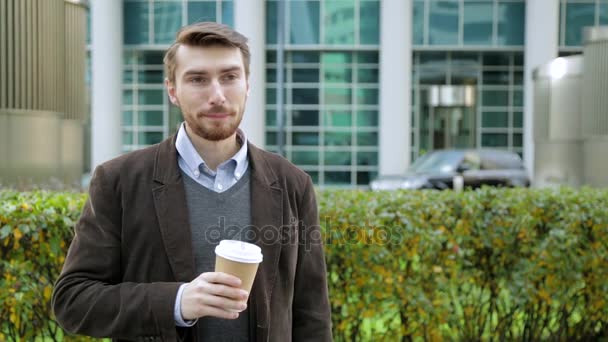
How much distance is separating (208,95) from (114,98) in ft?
85.1

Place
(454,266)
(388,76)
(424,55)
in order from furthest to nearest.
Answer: (424,55), (388,76), (454,266)

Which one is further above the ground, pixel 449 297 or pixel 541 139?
pixel 541 139

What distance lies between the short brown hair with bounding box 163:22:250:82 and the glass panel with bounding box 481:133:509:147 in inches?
1068

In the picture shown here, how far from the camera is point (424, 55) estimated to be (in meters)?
27.7

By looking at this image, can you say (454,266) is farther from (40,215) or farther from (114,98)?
(114,98)

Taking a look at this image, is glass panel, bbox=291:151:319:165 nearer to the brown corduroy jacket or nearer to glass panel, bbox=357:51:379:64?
glass panel, bbox=357:51:379:64

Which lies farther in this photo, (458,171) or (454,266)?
(458,171)

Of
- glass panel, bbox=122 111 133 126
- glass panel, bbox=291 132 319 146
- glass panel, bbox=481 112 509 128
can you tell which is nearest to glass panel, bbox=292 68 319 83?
glass panel, bbox=291 132 319 146

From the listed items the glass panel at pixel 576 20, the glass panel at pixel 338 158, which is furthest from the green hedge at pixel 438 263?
the glass panel at pixel 576 20

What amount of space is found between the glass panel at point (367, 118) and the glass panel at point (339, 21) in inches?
117

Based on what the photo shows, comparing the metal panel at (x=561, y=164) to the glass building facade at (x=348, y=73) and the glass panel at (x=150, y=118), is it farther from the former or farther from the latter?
the glass panel at (x=150, y=118)

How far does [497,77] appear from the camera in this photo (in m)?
27.7

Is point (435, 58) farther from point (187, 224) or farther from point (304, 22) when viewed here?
point (187, 224)

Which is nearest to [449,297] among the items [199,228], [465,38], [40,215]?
[40,215]
